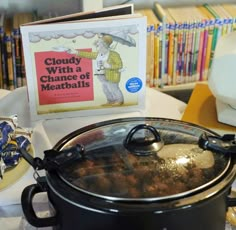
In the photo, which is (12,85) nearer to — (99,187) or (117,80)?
(117,80)

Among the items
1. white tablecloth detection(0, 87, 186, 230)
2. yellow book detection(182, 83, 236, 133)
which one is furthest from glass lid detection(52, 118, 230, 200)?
yellow book detection(182, 83, 236, 133)

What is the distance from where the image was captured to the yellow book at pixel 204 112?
109 centimetres

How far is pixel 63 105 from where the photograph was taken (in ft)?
3.57

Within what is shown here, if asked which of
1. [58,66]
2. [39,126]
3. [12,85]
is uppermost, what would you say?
[58,66]

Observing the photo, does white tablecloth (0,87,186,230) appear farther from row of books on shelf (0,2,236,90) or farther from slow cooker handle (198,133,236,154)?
row of books on shelf (0,2,236,90)

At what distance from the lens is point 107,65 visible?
3.47 feet

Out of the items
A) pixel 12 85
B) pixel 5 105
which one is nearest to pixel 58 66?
pixel 5 105

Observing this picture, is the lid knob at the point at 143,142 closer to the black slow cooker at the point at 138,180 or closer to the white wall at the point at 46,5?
the black slow cooker at the point at 138,180

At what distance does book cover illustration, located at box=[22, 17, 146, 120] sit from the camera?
1.02 m

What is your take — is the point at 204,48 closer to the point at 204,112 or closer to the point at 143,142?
the point at 204,112

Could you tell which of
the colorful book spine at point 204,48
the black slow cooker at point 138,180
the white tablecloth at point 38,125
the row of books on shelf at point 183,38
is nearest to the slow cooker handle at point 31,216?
the black slow cooker at point 138,180

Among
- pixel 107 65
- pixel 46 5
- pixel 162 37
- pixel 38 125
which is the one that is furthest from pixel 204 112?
pixel 46 5

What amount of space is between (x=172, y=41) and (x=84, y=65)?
978mm

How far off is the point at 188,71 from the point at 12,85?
719 millimetres
